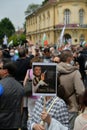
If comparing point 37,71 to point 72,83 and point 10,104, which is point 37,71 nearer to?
point 10,104

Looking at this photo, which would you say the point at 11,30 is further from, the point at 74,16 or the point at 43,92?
the point at 43,92

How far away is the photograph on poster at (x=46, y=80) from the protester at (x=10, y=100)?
87 cm

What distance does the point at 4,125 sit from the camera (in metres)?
6.98

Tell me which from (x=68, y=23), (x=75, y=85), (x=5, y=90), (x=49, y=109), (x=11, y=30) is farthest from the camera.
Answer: (x=11, y=30)

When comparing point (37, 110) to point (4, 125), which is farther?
point (4, 125)

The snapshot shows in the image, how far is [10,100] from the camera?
686 cm

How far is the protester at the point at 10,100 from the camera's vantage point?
269 inches

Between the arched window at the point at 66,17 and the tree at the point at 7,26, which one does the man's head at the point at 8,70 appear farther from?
the tree at the point at 7,26

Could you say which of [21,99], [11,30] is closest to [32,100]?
[21,99]

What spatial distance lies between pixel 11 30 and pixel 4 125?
12242cm

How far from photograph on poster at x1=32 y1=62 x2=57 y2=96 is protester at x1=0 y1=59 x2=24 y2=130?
2.87ft

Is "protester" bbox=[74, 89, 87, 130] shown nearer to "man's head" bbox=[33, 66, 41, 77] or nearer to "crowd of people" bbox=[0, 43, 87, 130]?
"crowd of people" bbox=[0, 43, 87, 130]

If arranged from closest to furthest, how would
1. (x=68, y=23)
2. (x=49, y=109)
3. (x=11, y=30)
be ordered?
(x=49, y=109) → (x=68, y=23) → (x=11, y=30)

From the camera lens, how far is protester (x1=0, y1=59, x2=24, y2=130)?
683cm
